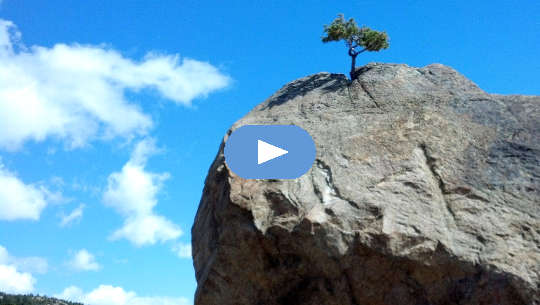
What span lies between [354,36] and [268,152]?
21.9 ft

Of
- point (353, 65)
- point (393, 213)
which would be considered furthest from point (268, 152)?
point (353, 65)

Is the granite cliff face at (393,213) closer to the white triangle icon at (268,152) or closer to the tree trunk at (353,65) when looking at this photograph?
the white triangle icon at (268,152)

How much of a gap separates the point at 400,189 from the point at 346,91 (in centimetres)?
387

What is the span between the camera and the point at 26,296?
9206 centimetres

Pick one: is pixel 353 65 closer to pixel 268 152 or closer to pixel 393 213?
pixel 268 152

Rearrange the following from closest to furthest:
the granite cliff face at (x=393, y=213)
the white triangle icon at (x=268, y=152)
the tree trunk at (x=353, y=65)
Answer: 1. the granite cliff face at (x=393, y=213)
2. the white triangle icon at (x=268, y=152)
3. the tree trunk at (x=353, y=65)

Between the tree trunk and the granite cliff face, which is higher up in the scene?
the tree trunk

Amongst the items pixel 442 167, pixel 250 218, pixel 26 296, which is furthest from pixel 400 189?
pixel 26 296

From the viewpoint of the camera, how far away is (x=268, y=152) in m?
10.1

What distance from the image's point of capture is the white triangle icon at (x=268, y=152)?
1009cm

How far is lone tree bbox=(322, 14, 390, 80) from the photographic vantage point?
49.5 ft

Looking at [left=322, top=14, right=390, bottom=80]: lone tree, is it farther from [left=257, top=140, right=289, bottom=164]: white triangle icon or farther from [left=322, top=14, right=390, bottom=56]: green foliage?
[left=257, top=140, right=289, bottom=164]: white triangle icon

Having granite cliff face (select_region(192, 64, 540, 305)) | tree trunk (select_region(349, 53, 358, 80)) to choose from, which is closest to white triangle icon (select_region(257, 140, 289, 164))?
granite cliff face (select_region(192, 64, 540, 305))

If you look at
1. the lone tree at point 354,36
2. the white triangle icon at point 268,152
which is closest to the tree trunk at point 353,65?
the lone tree at point 354,36
